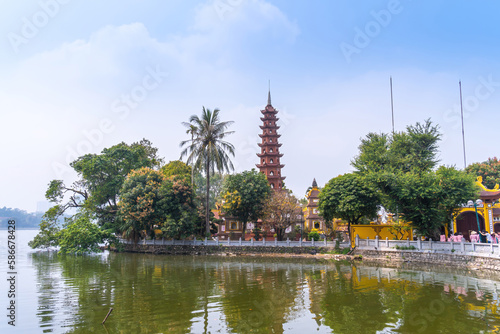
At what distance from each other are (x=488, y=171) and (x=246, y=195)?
97.7 ft

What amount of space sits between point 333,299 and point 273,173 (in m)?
31.3

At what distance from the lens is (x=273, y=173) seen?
44312mm

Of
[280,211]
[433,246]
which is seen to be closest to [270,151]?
[280,211]

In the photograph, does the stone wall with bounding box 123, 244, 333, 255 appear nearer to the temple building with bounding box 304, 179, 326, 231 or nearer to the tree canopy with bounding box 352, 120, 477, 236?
the tree canopy with bounding box 352, 120, 477, 236

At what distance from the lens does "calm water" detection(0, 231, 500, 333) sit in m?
9.81

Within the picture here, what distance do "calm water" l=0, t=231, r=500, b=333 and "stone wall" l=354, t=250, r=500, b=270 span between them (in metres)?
1.77

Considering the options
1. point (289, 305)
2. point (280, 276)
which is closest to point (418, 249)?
point (280, 276)

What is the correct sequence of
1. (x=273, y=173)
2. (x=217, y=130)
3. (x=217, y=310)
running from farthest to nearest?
1. (x=273, y=173)
2. (x=217, y=130)
3. (x=217, y=310)

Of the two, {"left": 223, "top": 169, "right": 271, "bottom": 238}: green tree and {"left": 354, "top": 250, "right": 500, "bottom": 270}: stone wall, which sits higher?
{"left": 223, "top": 169, "right": 271, "bottom": 238}: green tree

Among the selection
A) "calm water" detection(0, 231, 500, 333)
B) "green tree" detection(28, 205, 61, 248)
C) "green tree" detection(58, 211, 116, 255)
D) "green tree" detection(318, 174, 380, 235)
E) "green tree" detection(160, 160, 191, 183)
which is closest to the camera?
"calm water" detection(0, 231, 500, 333)

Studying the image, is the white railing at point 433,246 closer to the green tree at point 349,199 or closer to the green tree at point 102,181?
the green tree at point 349,199

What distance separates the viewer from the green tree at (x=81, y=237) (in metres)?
31.8

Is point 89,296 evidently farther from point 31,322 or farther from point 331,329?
point 331,329

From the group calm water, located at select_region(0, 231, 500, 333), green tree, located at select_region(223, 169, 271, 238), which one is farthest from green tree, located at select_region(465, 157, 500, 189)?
calm water, located at select_region(0, 231, 500, 333)
